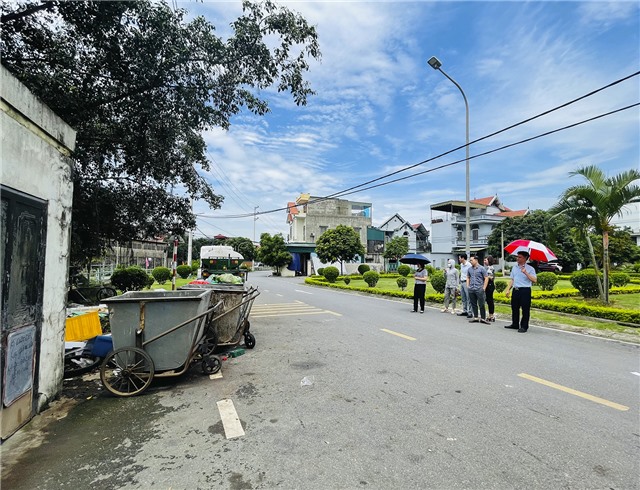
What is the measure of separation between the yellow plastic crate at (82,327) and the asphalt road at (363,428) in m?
2.47

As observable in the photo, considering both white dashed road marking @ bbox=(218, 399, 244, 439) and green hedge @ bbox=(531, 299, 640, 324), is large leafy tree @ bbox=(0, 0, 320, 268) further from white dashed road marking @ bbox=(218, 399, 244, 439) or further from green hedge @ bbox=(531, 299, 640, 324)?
green hedge @ bbox=(531, 299, 640, 324)

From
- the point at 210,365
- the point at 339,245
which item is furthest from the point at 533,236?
the point at 210,365

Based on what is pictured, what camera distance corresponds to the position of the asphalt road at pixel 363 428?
2.65 metres

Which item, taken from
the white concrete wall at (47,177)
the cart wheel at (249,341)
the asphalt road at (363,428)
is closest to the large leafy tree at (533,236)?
the asphalt road at (363,428)

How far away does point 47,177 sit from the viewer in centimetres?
399

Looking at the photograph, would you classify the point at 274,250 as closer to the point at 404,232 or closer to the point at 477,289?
the point at 404,232

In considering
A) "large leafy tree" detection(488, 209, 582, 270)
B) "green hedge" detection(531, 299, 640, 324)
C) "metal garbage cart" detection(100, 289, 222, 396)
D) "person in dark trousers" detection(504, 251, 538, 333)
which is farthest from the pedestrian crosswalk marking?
"large leafy tree" detection(488, 209, 582, 270)

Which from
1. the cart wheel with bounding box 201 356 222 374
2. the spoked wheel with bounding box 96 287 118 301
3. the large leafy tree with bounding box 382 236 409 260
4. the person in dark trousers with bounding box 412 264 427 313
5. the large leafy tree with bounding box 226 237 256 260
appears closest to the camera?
the cart wheel with bounding box 201 356 222 374

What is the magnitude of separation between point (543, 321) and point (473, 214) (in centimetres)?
4182

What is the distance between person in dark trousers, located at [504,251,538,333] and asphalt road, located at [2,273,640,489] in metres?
2.20

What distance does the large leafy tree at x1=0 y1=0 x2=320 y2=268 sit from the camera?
6.64m

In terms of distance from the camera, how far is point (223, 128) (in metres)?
8.71

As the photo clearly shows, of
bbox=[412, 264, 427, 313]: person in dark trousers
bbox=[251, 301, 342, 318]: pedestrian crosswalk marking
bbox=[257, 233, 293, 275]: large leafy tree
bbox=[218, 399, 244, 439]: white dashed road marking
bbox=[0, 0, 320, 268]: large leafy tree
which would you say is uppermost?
bbox=[0, 0, 320, 268]: large leafy tree

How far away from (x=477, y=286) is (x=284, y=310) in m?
6.21
